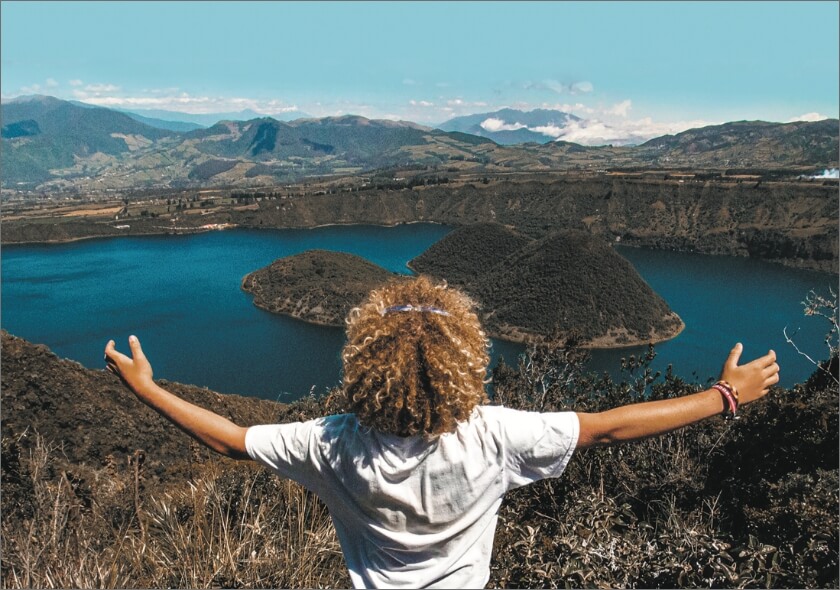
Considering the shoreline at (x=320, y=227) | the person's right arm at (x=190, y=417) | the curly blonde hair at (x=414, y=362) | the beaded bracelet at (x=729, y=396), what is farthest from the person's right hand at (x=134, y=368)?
the shoreline at (x=320, y=227)

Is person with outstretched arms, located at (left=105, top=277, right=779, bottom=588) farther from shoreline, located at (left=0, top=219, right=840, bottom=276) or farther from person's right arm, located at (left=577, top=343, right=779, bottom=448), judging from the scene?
shoreline, located at (left=0, top=219, right=840, bottom=276)

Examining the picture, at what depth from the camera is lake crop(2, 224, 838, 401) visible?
36.1m

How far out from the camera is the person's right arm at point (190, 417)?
1434 millimetres

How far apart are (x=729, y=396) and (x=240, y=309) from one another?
5199cm

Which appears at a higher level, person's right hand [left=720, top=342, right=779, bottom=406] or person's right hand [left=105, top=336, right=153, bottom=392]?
person's right hand [left=720, top=342, right=779, bottom=406]

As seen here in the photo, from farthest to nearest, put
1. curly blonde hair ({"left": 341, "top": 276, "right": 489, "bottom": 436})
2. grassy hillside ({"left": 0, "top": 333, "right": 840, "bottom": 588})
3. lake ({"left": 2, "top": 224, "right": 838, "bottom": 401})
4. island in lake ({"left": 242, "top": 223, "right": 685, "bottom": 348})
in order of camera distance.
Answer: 1. island in lake ({"left": 242, "top": 223, "right": 685, "bottom": 348})
2. lake ({"left": 2, "top": 224, "right": 838, "bottom": 401})
3. grassy hillside ({"left": 0, "top": 333, "right": 840, "bottom": 588})
4. curly blonde hair ({"left": 341, "top": 276, "right": 489, "bottom": 436})

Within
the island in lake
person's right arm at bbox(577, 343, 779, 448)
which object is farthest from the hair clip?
the island in lake

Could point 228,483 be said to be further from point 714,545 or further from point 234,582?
point 714,545

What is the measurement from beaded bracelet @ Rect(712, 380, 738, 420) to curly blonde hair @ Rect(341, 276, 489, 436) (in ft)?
1.92

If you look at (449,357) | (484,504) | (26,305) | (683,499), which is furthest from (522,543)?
(26,305)

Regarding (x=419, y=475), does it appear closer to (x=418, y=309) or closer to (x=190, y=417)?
(x=418, y=309)

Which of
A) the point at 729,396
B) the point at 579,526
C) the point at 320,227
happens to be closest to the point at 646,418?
the point at 729,396

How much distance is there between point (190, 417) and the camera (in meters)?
1.45

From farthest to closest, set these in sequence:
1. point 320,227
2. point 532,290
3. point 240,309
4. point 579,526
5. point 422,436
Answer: point 320,227
point 240,309
point 532,290
point 579,526
point 422,436
